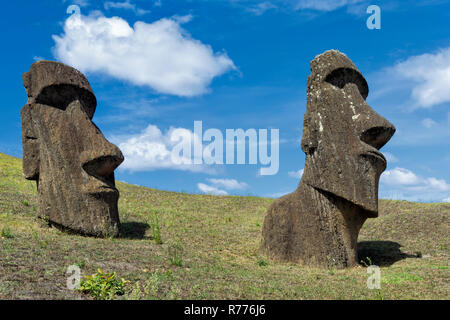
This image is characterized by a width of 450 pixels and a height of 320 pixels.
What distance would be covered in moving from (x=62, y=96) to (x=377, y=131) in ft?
28.9

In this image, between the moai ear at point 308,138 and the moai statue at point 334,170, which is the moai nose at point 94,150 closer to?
the moai statue at point 334,170

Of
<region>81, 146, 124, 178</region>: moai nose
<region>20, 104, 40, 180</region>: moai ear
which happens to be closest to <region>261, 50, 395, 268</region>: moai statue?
<region>81, 146, 124, 178</region>: moai nose

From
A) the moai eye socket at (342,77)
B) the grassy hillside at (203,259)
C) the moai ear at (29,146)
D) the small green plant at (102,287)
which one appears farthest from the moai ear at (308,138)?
the moai ear at (29,146)

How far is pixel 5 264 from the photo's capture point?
716cm

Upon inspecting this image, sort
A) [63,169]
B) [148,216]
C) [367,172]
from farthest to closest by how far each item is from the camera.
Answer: [148,216]
[63,169]
[367,172]

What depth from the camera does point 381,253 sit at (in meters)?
11.9

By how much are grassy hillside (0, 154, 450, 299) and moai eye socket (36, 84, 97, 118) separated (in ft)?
11.5

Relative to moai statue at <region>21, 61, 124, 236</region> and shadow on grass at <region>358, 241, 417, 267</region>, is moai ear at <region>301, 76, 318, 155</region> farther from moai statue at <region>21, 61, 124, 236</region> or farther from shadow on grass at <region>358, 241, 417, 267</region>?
moai statue at <region>21, 61, 124, 236</region>

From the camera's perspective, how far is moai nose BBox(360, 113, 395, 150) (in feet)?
33.4

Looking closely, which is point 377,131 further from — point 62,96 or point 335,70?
point 62,96

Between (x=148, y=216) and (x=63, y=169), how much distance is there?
18.8 feet

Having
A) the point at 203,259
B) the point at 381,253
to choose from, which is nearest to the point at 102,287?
the point at 203,259
